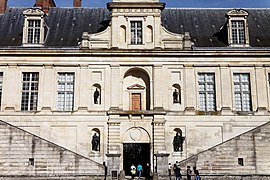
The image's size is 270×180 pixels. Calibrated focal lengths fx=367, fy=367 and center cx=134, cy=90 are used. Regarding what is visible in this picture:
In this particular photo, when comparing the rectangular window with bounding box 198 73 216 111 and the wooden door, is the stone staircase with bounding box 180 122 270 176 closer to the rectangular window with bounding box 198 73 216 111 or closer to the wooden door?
the rectangular window with bounding box 198 73 216 111

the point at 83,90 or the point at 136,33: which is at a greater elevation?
the point at 136,33

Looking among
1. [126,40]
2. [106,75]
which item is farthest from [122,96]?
[126,40]

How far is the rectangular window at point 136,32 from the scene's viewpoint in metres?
25.5

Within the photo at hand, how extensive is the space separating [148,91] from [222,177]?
808cm

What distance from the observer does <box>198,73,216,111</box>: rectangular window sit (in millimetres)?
24703

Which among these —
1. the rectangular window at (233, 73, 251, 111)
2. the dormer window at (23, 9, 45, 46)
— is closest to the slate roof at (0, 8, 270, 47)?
the dormer window at (23, 9, 45, 46)

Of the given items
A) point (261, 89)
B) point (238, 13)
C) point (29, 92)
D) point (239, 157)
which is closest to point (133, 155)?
point (29, 92)

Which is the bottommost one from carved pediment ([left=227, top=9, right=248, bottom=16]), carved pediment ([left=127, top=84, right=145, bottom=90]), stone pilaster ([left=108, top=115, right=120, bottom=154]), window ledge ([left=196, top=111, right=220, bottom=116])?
stone pilaster ([left=108, top=115, right=120, bottom=154])

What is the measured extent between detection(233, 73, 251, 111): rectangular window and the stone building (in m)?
0.07

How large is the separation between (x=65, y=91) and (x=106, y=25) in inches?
256

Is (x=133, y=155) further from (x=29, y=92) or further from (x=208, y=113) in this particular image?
(x=29, y=92)

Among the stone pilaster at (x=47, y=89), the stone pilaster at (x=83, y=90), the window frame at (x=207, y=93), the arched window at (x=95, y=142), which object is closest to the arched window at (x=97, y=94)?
the stone pilaster at (x=83, y=90)

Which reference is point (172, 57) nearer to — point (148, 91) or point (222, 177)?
point (148, 91)

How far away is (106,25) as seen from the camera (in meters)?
28.0
